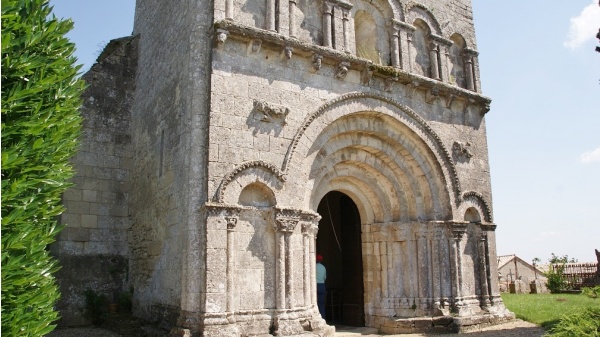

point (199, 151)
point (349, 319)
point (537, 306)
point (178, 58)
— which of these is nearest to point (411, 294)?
point (349, 319)

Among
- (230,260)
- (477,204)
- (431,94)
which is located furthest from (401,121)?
(230,260)

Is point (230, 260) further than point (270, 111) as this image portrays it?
No

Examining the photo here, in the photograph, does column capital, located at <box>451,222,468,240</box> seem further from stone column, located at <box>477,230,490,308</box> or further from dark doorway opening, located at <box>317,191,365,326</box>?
dark doorway opening, located at <box>317,191,365,326</box>

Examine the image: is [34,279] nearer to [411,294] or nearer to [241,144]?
[241,144]

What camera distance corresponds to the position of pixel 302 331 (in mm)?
7938

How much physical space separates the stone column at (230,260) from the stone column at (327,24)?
391 centimetres

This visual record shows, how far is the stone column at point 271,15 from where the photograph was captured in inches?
344

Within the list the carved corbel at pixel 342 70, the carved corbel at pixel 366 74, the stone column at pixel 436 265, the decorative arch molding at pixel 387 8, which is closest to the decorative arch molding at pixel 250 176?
the carved corbel at pixel 342 70

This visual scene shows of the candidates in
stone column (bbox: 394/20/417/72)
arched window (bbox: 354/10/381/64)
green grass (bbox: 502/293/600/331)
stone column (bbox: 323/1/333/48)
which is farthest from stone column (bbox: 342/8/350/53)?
green grass (bbox: 502/293/600/331)

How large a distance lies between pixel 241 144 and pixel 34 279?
4.64 metres

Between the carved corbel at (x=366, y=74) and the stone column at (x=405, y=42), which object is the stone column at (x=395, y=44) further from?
the carved corbel at (x=366, y=74)

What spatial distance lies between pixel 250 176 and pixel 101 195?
4.09m

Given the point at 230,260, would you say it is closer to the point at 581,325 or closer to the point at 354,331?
the point at 354,331

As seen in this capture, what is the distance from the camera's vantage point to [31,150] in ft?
12.1
